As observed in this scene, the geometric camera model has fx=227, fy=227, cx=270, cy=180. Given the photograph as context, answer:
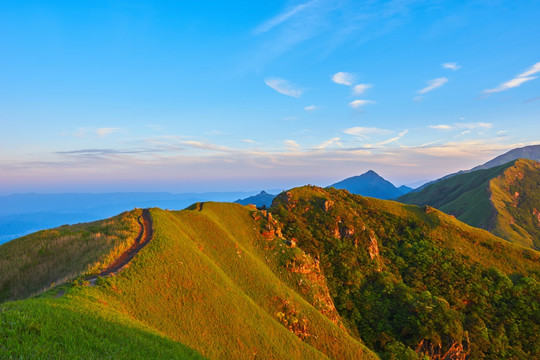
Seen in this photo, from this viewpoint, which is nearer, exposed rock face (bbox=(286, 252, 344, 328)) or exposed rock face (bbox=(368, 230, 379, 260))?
exposed rock face (bbox=(286, 252, 344, 328))

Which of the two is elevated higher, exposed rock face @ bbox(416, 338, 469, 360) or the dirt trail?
the dirt trail

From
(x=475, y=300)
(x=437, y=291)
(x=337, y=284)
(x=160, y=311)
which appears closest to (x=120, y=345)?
(x=160, y=311)

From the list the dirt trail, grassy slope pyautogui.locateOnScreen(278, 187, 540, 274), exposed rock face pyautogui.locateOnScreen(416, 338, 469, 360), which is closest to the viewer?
the dirt trail

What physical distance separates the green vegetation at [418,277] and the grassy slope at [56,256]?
4573 centimetres

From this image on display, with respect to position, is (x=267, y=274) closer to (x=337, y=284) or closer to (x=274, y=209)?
(x=337, y=284)

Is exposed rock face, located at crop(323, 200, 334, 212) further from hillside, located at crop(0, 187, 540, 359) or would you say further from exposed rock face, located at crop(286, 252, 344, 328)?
exposed rock face, located at crop(286, 252, 344, 328)

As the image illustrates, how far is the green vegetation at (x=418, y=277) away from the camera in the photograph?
51281 millimetres

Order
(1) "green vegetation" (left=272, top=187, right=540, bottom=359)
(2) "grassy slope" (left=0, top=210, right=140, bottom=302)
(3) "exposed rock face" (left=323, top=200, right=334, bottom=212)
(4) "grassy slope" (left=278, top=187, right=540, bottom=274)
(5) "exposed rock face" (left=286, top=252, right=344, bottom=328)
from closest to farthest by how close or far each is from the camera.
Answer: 1. (2) "grassy slope" (left=0, top=210, right=140, bottom=302)
2. (5) "exposed rock face" (left=286, top=252, right=344, bottom=328)
3. (1) "green vegetation" (left=272, top=187, right=540, bottom=359)
4. (4) "grassy slope" (left=278, top=187, right=540, bottom=274)
5. (3) "exposed rock face" (left=323, top=200, right=334, bottom=212)

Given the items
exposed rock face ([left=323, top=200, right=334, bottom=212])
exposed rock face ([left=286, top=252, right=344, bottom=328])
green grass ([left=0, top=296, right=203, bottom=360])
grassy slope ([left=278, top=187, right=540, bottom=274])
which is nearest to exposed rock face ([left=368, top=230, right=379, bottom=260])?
grassy slope ([left=278, top=187, right=540, bottom=274])

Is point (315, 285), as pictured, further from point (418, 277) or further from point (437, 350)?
point (418, 277)

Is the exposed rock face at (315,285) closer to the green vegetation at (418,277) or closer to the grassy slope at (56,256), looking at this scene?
the green vegetation at (418,277)

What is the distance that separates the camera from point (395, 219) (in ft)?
297

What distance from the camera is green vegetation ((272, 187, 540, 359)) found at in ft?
168

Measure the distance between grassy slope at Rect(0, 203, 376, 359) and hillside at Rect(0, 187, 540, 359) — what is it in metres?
0.14
